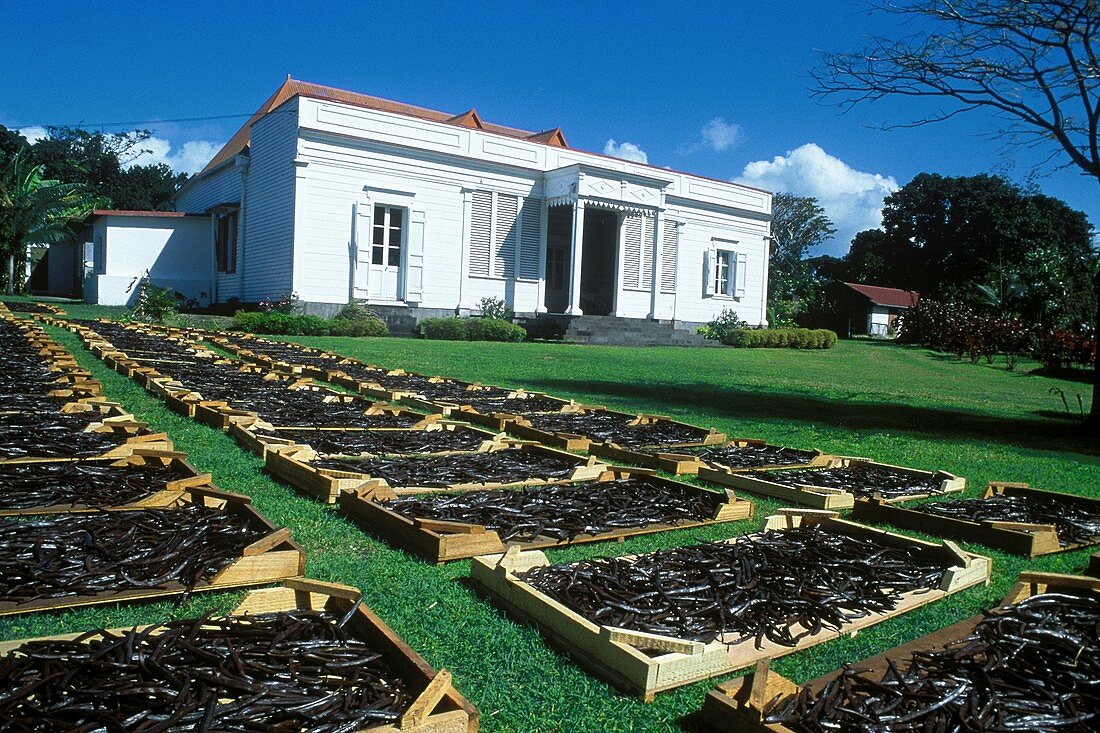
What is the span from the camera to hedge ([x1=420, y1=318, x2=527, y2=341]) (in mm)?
23828

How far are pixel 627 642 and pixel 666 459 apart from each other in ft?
12.2

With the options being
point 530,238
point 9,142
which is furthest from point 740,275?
point 9,142

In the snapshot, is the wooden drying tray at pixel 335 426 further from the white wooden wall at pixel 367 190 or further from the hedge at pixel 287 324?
the white wooden wall at pixel 367 190

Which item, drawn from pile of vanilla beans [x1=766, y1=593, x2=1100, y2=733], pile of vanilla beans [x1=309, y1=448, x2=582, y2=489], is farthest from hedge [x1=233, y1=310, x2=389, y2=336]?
pile of vanilla beans [x1=766, y1=593, x2=1100, y2=733]

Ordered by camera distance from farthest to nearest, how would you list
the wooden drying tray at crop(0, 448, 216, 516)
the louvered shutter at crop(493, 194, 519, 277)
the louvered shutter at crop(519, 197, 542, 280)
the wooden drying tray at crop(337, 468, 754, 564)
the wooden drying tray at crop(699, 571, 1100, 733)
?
1. the louvered shutter at crop(519, 197, 542, 280)
2. the louvered shutter at crop(493, 194, 519, 277)
3. the wooden drying tray at crop(0, 448, 216, 516)
4. the wooden drying tray at crop(337, 468, 754, 564)
5. the wooden drying tray at crop(699, 571, 1100, 733)

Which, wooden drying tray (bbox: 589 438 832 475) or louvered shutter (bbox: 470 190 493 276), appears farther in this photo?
louvered shutter (bbox: 470 190 493 276)

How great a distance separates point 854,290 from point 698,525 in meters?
50.7

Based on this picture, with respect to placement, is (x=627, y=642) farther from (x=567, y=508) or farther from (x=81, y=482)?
(x=81, y=482)

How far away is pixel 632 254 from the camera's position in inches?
1187

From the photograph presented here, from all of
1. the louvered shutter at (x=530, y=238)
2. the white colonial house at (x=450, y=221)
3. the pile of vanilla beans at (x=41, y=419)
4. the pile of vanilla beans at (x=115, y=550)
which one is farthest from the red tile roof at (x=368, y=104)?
the pile of vanilla beans at (x=115, y=550)

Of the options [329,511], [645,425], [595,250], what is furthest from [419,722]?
[595,250]

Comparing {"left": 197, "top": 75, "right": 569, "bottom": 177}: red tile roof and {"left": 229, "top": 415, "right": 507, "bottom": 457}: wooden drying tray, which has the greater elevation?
{"left": 197, "top": 75, "right": 569, "bottom": 177}: red tile roof

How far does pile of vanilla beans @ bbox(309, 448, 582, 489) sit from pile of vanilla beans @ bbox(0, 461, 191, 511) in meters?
1.11

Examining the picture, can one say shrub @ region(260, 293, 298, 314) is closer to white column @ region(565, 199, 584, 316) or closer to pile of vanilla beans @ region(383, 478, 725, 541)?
white column @ region(565, 199, 584, 316)
